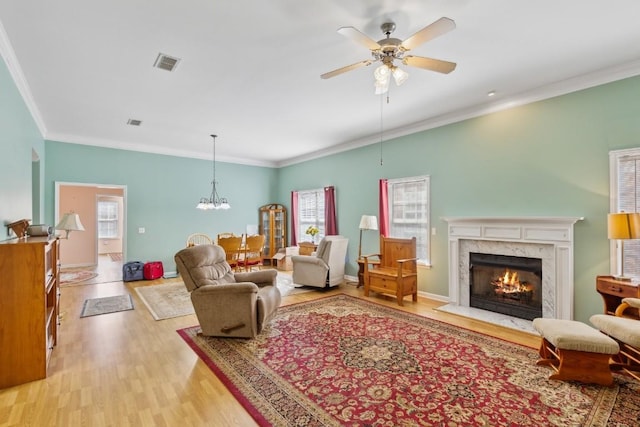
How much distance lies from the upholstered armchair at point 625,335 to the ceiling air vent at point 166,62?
4.64 meters

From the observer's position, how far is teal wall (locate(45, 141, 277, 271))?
6159mm

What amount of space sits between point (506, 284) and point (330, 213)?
3.70 metres

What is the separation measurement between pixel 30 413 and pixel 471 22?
4.44 meters

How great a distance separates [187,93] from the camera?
13.3ft

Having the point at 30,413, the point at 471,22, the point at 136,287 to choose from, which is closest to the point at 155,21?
the point at 471,22

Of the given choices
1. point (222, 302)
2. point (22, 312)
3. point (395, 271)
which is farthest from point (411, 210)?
point (22, 312)

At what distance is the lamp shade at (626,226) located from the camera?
2918 mm

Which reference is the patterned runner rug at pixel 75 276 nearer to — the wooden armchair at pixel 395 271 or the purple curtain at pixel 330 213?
the purple curtain at pixel 330 213

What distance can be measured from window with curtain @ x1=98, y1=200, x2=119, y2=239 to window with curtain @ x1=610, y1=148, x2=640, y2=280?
1276 cm

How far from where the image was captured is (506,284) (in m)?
4.36

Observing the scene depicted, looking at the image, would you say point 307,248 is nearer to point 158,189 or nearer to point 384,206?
point 384,206

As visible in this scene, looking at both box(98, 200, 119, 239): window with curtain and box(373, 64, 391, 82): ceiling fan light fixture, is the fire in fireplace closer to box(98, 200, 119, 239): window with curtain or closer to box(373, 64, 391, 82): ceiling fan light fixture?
box(373, 64, 391, 82): ceiling fan light fixture

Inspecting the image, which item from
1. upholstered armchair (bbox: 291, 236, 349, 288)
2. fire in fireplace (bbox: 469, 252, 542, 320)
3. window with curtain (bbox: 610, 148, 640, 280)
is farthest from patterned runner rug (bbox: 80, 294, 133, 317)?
window with curtain (bbox: 610, 148, 640, 280)

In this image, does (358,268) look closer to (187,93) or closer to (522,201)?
(522,201)
